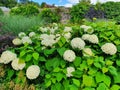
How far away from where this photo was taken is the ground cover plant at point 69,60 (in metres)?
4.32

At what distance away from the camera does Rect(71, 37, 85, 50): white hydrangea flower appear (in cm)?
457

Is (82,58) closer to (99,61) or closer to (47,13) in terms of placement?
(99,61)

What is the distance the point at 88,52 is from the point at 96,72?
37 cm

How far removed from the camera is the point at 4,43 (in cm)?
521

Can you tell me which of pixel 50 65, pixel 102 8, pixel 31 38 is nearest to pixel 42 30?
pixel 31 38

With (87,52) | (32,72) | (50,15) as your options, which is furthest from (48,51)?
(50,15)

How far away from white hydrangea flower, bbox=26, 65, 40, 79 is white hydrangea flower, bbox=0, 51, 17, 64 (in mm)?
380

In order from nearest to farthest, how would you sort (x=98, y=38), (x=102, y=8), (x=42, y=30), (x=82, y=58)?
1. (x=82, y=58)
2. (x=98, y=38)
3. (x=42, y=30)
4. (x=102, y=8)

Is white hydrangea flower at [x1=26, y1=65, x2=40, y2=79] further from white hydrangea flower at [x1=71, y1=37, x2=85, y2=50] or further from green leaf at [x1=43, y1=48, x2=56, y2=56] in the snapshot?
white hydrangea flower at [x1=71, y1=37, x2=85, y2=50]

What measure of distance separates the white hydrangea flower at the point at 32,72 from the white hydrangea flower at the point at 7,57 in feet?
1.25

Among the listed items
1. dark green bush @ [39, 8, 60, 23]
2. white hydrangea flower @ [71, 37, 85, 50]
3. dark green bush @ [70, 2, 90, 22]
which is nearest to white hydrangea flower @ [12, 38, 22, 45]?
white hydrangea flower @ [71, 37, 85, 50]

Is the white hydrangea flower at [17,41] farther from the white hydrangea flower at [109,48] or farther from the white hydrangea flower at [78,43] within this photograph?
the white hydrangea flower at [109,48]

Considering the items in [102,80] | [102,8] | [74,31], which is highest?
[74,31]

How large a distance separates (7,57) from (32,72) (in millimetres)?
494
